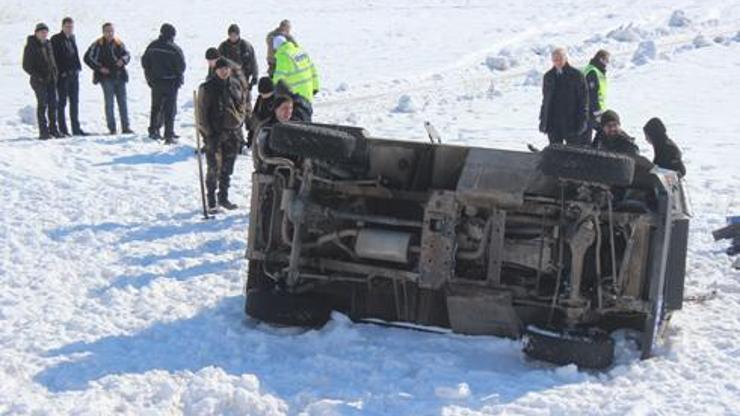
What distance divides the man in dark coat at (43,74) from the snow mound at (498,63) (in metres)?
11.1

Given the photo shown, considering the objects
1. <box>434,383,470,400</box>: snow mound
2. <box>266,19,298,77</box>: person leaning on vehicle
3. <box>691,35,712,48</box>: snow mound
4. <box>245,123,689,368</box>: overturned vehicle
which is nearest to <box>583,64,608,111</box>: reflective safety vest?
<box>266,19,298,77</box>: person leaning on vehicle

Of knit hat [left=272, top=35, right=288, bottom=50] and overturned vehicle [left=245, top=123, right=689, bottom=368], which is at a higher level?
knit hat [left=272, top=35, right=288, bottom=50]

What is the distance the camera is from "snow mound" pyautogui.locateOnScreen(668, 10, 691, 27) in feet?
94.8

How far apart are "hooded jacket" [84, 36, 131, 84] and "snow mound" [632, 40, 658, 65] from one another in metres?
11.8

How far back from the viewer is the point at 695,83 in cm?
2025

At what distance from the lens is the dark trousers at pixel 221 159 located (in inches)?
406

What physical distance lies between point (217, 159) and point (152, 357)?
4255 mm

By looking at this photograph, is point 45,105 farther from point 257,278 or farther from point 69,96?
point 257,278

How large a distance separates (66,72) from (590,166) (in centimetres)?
1049

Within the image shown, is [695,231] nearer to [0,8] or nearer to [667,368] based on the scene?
[667,368]

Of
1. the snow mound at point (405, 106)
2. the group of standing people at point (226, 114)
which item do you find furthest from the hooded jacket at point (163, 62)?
the snow mound at point (405, 106)

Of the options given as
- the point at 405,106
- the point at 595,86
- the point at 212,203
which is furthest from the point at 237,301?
the point at 405,106

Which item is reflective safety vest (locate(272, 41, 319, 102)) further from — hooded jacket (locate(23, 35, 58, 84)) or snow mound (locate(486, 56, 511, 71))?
snow mound (locate(486, 56, 511, 71))

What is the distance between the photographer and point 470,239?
21.9 feet
